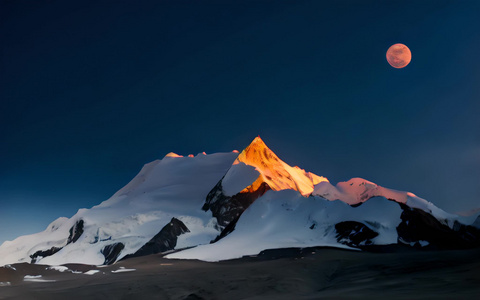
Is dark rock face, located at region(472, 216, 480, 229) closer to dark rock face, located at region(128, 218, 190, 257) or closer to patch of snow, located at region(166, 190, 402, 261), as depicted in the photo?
patch of snow, located at region(166, 190, 402, 261)

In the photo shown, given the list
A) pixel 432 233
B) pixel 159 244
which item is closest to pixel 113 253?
pixel 159 244

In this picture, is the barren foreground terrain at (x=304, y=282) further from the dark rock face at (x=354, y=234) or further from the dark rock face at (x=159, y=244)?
the dark rock face at (x=159, y=244)

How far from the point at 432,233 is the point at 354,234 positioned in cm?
2185

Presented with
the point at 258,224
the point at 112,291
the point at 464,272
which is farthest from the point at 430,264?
the point at 258,224

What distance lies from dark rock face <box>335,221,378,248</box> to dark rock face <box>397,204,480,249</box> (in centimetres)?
864

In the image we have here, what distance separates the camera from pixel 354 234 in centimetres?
13275

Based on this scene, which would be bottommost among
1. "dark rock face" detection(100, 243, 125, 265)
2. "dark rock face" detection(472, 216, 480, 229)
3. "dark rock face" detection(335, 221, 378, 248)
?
"dark rock face" detection(472, 216, 480, 229)

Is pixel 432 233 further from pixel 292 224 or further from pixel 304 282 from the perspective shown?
pixel 304 282

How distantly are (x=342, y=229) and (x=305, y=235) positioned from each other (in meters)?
11.5

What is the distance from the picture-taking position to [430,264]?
8025 cm

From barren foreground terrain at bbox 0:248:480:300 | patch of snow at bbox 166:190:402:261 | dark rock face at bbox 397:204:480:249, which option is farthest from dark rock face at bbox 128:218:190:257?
barren foreground terrain at bbox 0:248:480:300

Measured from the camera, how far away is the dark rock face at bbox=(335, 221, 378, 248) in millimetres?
127062

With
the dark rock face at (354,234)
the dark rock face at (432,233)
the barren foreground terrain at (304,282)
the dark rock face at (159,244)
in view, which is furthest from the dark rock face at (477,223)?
the dark rock face at (159,244)

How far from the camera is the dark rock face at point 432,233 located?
409ft
